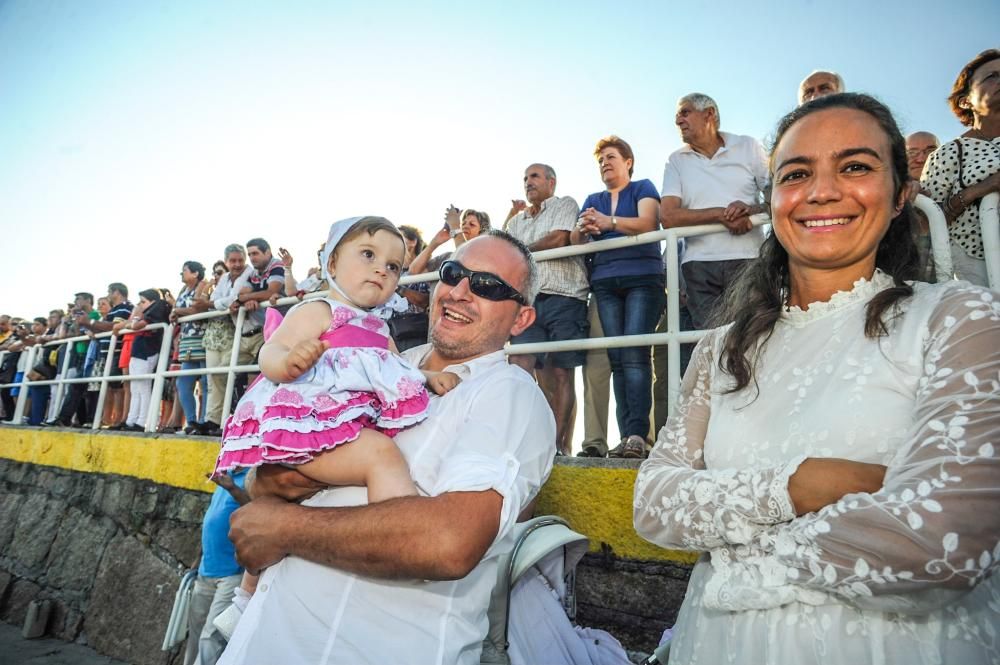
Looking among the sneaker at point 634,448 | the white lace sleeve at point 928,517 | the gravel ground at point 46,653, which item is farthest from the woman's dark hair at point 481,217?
the gravel ground at point 46,653

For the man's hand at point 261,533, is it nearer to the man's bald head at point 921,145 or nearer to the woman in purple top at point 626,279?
the woman in purple top at point 626,279

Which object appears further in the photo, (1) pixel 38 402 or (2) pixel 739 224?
(1) pixel 38 402

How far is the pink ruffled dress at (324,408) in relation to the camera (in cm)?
171

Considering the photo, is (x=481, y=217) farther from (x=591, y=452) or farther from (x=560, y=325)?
(x=591, y=452)

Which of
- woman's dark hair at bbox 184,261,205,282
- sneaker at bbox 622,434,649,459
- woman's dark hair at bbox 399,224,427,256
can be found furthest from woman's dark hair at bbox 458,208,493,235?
woman's dark hair at bbox 184,261,205,282

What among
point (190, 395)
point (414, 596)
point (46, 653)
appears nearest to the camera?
point (414, 596)

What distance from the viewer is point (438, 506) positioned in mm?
1438

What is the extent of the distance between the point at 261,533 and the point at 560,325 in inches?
101

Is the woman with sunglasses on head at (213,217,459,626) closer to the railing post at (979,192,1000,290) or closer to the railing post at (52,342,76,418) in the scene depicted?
the railing post at (979,192,1000,290)

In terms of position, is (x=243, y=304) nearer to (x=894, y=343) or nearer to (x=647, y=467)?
(x=647, y=467)

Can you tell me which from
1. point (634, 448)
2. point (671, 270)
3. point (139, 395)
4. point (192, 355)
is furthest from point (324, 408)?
point (139, 395)

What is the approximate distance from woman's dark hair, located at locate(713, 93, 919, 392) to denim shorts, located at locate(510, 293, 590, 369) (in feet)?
7.03

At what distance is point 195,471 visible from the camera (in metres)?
4.96

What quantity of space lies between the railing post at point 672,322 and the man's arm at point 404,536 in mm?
1347
